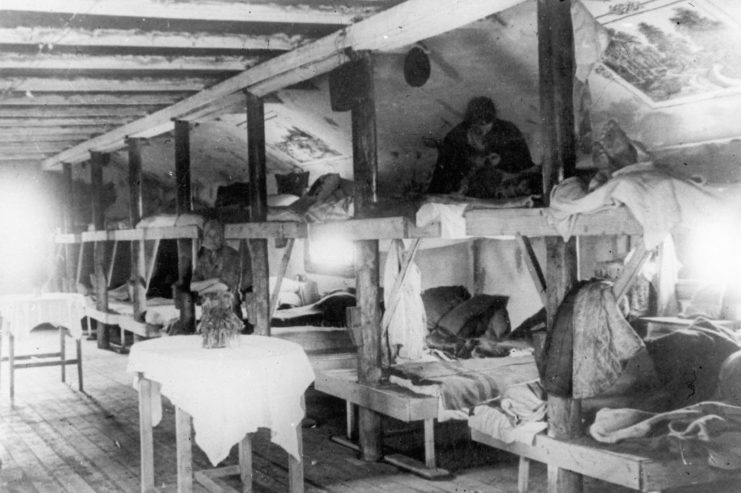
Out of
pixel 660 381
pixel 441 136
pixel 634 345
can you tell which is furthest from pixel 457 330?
pixel 634 345

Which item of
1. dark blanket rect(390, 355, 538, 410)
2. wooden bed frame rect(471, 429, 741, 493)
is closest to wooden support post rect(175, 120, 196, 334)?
dark blanket rect(390, 355, 538, 410)

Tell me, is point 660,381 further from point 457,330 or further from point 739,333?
point 457,330

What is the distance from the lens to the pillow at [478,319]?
9.28 metres

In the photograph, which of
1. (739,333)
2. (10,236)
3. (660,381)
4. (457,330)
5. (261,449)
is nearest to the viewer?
(660,381)

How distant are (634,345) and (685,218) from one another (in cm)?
99

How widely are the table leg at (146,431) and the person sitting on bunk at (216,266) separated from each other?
12.1ft

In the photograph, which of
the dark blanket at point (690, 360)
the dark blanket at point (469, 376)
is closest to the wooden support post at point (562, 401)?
the dark blanket at point (690, 360)

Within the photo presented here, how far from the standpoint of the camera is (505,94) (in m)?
8.18

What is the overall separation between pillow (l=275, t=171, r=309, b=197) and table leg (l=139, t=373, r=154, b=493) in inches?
275

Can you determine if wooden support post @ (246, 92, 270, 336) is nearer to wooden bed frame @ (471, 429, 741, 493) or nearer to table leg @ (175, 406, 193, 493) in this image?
table leg @ (175, 406, 193, 493)

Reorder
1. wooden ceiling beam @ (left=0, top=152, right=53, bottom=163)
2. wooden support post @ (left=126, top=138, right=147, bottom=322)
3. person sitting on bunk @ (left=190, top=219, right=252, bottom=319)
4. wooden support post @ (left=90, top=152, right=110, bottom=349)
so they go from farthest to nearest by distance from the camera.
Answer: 1. wooden ceiling beam @ (left=0, top=152, right=53, bottom=163)
2. wooden support post @ (left=90, top=152, right=110, bottom=349)
3. wooden support post @ (left=126, top=138, right=147, bottom=322)
4. person sitting on bunk @ (left=190, top=219, right=252, bottom=319)

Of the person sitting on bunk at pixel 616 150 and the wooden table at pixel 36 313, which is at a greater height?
the person sitting on bunk at pixel 616 150

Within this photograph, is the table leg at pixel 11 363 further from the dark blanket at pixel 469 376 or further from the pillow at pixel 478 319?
the pillow at pixel 478 319

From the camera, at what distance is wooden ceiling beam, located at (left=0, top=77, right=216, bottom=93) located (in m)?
8.58
